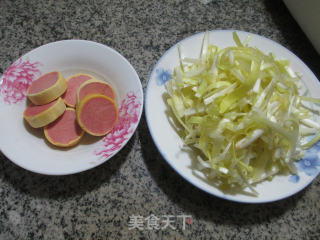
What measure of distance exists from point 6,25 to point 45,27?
21cm

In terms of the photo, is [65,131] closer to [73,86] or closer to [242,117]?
[73,86]

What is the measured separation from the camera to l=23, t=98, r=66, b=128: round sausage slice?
894mm

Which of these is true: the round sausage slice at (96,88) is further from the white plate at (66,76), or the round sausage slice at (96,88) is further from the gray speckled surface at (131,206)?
the gray speckled surface at (131,206)

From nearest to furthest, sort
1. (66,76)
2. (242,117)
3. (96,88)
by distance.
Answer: (242,117)
(96,88)
(66,76)

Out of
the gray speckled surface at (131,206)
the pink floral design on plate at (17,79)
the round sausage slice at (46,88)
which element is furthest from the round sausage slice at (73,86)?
the gray speckled surface at (131,206)

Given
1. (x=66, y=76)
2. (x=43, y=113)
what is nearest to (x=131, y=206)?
(x=43, y=113)

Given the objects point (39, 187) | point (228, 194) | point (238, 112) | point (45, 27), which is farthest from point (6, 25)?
point (228, 194)

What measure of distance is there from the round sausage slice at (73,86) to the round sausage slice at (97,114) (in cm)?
12

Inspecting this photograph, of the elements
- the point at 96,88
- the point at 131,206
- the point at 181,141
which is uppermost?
the point at 96,88

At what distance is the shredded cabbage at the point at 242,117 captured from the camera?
827 mm

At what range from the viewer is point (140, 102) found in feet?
2.97

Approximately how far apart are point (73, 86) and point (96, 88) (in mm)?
121

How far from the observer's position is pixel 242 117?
86 cm

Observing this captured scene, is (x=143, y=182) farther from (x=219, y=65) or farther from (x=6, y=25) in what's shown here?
(x=6, y=25)
